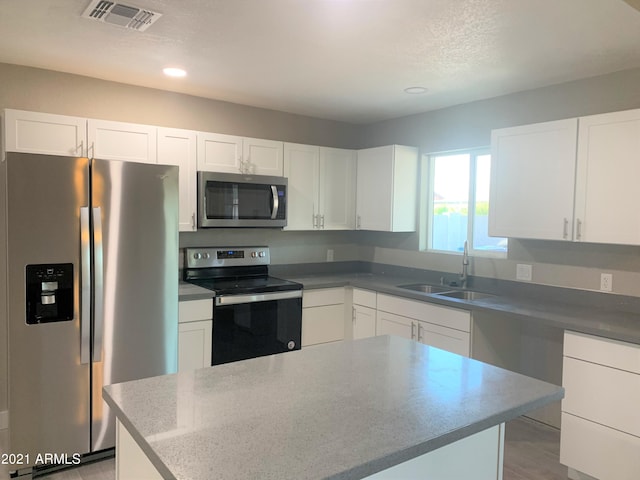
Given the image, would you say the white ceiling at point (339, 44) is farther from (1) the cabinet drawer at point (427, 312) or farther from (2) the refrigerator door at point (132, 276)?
(1) the cabinet drawer at point (427, 312)

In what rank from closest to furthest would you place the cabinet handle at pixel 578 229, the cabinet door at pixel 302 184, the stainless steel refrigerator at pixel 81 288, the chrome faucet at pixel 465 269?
the stainless steel refrigerator at pixel 81 288 < the cabinet handle at pixel 578 229 < the chrome faucet at pixel 465 269 < the cabinet door at pixel 302 184

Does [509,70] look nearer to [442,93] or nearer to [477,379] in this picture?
[442,93]

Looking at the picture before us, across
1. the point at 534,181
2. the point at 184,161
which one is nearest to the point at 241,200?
the point at 184,161

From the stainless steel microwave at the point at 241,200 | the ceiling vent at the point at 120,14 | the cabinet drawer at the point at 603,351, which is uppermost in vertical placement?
the ceiling vent at the point at 120,14

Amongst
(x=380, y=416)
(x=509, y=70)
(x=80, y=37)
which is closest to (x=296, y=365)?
(x=380, y=416)

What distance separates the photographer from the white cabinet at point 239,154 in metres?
3.53

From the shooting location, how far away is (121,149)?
124 inches

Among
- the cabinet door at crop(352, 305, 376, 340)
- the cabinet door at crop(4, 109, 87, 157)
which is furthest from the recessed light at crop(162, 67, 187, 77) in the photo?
the cabinet door at crop(352, 305, 376, 340)

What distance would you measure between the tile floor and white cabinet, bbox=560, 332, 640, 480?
5.9 inches

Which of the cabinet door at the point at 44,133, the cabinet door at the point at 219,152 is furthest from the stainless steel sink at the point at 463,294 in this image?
the cabinet door at the point at 44,133

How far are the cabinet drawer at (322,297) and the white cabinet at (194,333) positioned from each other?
84cm

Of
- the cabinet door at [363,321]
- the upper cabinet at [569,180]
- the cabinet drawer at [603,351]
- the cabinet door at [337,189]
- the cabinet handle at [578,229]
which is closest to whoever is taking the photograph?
the cabinet drawer at [603,351]

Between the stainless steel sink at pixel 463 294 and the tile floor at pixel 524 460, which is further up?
the stainless steel sink at pixel 463 294

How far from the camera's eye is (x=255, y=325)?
11.1 ft
